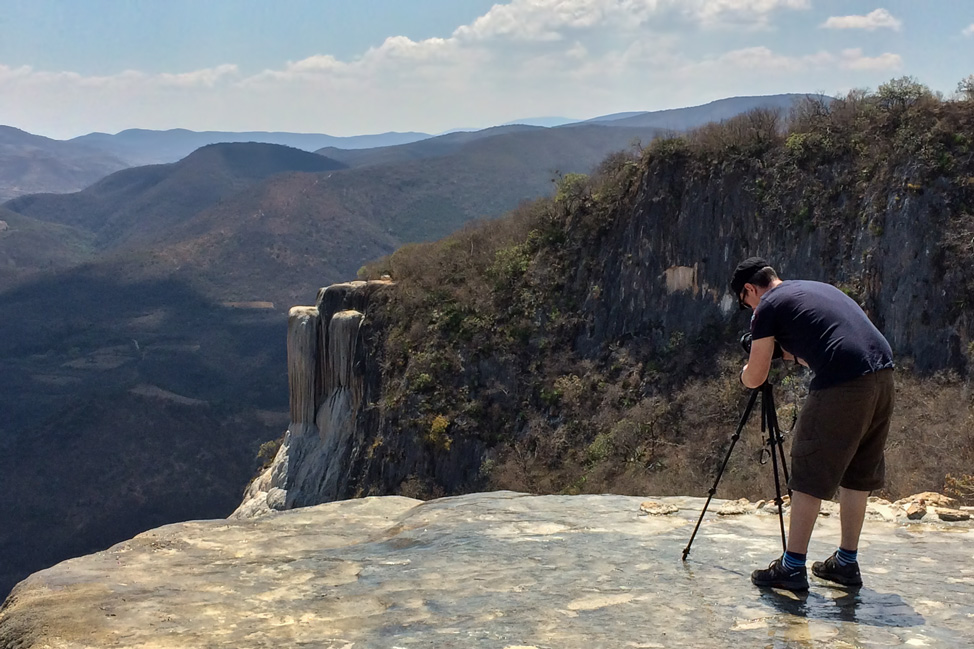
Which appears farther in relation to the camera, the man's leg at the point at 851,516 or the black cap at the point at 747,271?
the black cap at the point at 747,271

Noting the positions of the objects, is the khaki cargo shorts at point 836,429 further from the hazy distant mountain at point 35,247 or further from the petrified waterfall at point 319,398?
the hazy distant mountain at point 35,247

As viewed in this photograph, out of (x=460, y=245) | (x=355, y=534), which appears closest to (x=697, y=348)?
(x=460, y=245)

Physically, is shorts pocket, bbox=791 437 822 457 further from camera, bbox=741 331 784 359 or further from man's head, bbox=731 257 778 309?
man's head, bbox=731 257 778 309

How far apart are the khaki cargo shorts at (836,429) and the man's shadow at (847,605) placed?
1.72ft

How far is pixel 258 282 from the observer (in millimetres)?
122250

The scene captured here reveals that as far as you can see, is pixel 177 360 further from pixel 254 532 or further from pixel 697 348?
pixel 254 532

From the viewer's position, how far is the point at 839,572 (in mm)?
4289

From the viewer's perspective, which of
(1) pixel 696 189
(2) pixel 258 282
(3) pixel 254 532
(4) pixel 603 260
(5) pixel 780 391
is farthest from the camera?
(2) pixel 258 282

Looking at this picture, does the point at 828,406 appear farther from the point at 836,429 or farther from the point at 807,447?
the point at 807,447

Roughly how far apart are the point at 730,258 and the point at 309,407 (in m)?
14.2

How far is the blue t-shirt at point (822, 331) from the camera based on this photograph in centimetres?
404

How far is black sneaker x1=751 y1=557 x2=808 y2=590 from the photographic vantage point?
165 inches

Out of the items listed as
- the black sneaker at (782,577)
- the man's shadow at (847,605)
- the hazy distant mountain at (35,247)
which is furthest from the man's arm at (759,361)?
the hazy distant mountain at (35,247)

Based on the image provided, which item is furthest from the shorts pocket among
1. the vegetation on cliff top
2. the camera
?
the vegetation on cliff top
